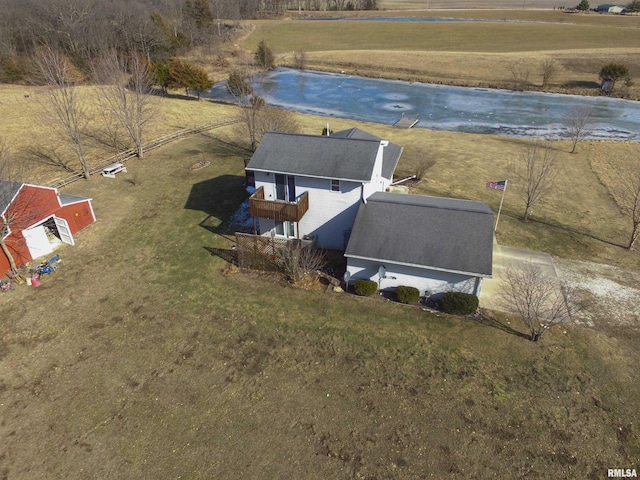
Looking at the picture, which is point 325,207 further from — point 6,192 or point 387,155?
point 6,192

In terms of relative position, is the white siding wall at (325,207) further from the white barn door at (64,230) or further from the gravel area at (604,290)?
the gravel area at (604,290)

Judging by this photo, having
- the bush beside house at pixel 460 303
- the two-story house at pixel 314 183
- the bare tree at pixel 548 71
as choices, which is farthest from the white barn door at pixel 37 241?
the bare tree at pixel 548 71

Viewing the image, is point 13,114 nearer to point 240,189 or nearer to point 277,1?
point 240,189

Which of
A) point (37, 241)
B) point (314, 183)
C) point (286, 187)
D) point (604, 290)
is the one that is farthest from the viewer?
point (286, 187)

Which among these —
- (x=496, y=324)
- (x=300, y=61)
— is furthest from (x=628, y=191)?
(x=300, y=61)

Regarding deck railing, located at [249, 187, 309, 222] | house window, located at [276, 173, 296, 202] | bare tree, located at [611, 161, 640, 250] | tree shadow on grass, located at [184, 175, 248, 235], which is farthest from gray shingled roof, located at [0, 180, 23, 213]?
bare tree, located at [611, 161, 640, 250]

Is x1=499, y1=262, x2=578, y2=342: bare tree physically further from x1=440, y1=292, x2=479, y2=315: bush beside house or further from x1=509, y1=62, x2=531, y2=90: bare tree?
x1=509, y1=62, x2=531, y2=90: bare tree
